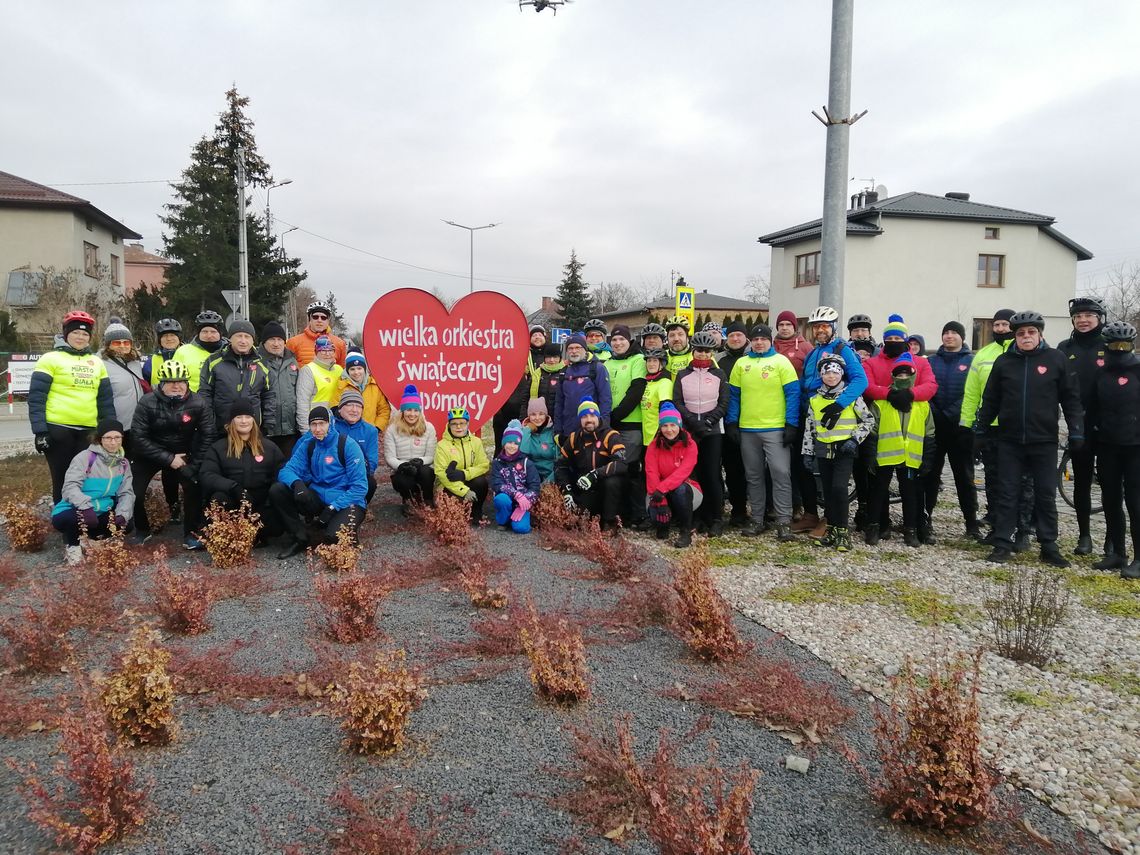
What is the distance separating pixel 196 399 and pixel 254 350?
70 cm

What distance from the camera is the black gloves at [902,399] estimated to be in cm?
689

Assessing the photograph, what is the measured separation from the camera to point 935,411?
767 cm

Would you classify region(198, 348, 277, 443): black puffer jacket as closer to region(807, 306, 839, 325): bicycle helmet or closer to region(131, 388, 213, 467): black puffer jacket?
region(131, 388, 213, 467): black puffer jacket

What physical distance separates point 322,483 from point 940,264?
1392 inches


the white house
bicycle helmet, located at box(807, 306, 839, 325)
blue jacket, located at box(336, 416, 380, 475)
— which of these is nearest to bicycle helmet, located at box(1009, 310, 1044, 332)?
bicycle helmet, located at box(807, 306, 839, 325)

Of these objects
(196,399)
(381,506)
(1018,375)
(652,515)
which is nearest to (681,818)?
(652,515)

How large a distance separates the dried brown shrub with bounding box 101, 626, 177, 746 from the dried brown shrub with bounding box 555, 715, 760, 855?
5.93ft

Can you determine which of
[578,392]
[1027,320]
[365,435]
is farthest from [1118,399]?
[365,435]

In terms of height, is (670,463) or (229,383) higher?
(229,383)

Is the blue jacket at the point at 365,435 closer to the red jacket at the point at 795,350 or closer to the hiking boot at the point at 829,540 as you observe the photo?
the red jacket at the point at 795,350

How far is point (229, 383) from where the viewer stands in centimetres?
706

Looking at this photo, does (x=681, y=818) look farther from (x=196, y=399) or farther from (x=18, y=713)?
(x=196, y=399)

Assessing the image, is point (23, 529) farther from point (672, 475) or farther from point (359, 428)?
point (672, 475)

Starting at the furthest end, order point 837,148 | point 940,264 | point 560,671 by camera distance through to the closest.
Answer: point 940,264 → point 837,148 → point 560,671
